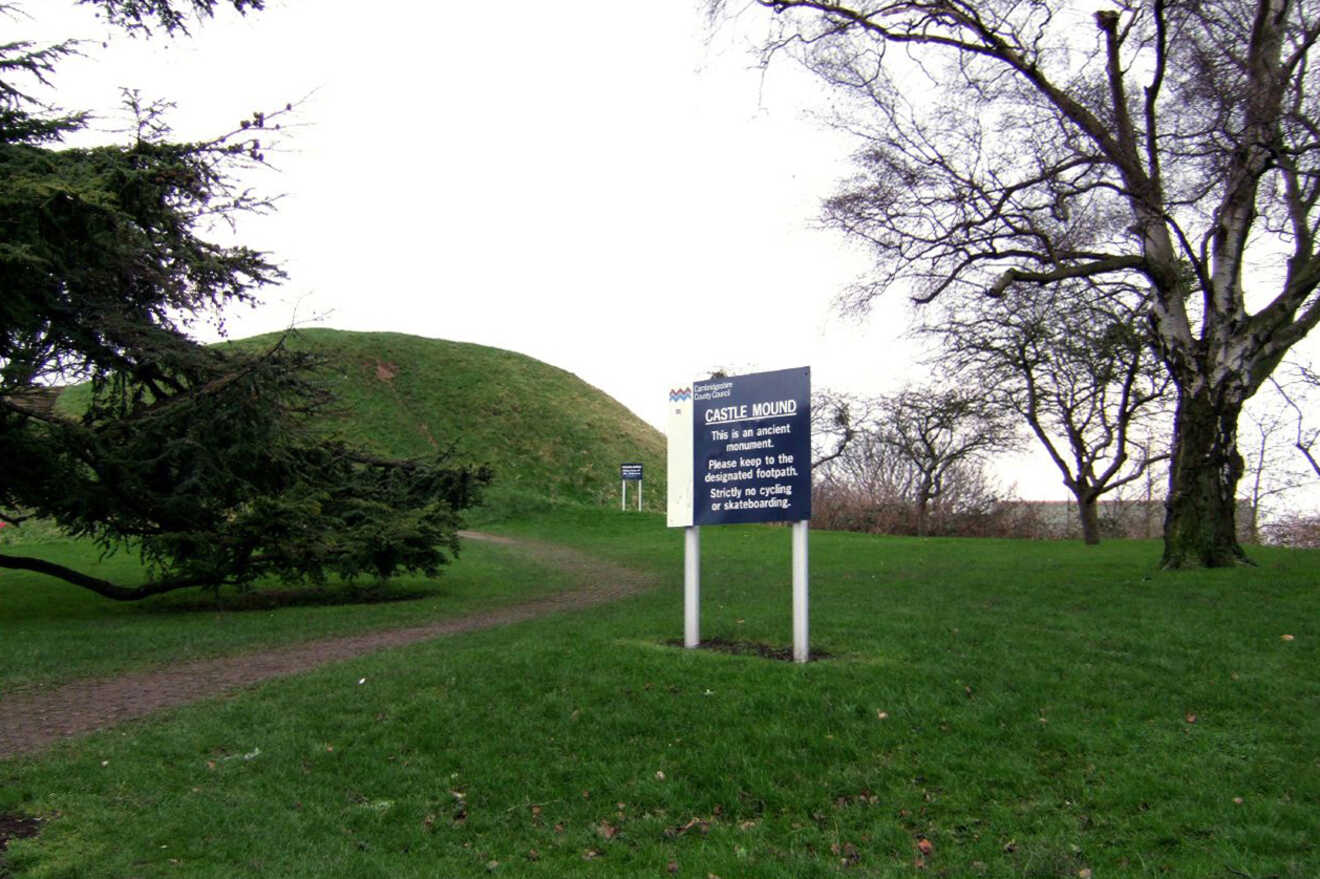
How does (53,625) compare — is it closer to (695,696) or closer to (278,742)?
(278,742)

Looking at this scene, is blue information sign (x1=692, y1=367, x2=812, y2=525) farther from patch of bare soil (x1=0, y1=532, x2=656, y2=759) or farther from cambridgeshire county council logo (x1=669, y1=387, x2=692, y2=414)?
patch of bare soil (x1=0, y1=532, x2=656, y2=759)

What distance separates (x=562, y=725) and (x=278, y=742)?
7.41ft

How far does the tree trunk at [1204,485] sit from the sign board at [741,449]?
8631mm

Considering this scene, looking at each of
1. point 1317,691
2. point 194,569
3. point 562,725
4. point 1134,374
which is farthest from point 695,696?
point 1134,374

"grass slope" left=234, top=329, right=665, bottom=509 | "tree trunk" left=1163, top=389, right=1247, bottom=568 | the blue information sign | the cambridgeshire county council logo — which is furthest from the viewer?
"grass slope" left=234, top=329, right=665, bottom=509

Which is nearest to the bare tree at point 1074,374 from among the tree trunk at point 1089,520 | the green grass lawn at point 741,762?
the tree trunk at point 1089,520

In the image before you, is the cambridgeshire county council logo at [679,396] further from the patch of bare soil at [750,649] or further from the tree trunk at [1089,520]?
the tree trunk at [1089,520]

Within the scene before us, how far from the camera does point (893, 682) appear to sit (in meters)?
7.57

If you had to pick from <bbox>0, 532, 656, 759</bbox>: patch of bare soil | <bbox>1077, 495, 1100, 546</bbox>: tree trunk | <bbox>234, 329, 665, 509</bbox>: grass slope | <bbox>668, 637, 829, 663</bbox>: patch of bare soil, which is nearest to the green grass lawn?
<bbox>668, 637, 829, 663</bbox>: patch of bare soil

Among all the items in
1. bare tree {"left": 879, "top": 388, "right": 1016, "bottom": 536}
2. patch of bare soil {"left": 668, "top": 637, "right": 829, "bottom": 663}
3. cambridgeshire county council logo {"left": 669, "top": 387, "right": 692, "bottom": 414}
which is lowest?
patch of bare soil {"left": 668, "top": 637, "right": 829, "bottom": 663}

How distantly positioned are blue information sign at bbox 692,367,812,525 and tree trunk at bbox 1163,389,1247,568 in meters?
8.71

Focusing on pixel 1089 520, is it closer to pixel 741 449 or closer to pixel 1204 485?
pixel 1204 485

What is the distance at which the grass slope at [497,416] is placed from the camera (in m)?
45.5

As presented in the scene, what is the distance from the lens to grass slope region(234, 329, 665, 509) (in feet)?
149
